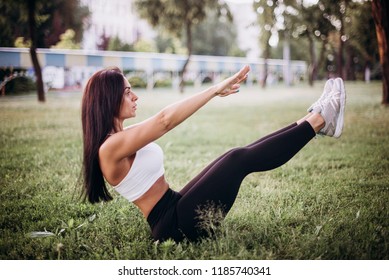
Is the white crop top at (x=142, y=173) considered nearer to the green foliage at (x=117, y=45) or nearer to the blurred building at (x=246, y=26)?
the blurred building at (x=246, y=26)

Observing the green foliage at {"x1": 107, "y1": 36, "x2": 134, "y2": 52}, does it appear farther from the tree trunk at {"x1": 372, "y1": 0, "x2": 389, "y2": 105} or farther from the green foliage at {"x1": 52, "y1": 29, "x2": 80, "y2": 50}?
the tree trunk at {"x1": 372, "y1": 0, "x2": 389, "y2": 105}

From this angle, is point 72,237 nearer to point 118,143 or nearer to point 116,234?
point 116,234

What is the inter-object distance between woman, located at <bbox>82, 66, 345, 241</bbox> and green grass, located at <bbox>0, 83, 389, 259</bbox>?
23 centimetres

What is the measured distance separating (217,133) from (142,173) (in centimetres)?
334

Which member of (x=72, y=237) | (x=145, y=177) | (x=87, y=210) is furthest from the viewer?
(x=87, y=210)

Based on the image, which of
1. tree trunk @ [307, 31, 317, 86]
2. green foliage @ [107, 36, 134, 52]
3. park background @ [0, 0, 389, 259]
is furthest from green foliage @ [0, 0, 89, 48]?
tree trunk @ [307, 31, 317, 86]

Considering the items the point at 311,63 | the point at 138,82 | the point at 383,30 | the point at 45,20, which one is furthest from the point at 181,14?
the point at 383,30

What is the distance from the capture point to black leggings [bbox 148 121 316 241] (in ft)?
5.40

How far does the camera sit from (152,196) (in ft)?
5.56

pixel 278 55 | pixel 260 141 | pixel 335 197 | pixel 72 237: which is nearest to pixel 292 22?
pixel 278 55

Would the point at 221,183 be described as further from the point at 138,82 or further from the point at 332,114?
the point at 138,82

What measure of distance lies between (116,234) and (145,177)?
1.90ft

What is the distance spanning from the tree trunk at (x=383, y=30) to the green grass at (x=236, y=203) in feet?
0.91

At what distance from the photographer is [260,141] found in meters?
1.74
